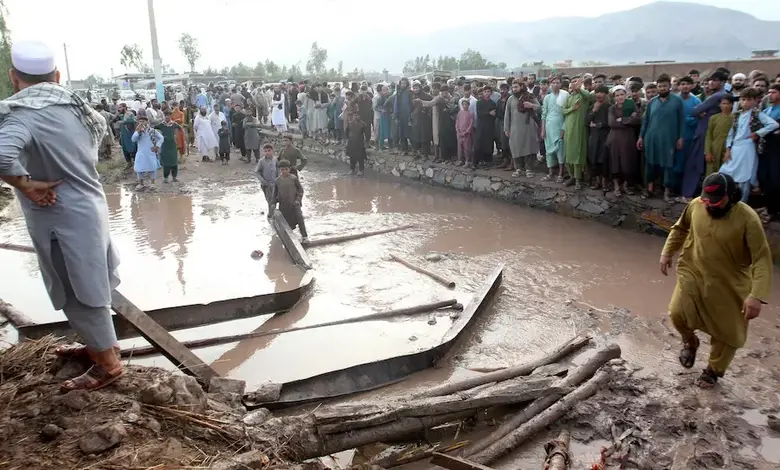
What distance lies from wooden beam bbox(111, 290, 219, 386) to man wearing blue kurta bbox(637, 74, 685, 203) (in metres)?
7.31

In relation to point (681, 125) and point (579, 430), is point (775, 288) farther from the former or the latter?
point (579, 430)

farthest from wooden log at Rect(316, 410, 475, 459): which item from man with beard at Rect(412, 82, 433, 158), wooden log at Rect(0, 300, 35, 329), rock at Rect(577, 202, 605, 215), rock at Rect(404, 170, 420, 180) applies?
rock at Rect(404, 170, 420, 180)

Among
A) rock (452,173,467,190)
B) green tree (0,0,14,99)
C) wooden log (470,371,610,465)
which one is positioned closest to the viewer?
wooden log (470,371,610,465)

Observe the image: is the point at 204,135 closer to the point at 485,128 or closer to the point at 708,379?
the point at 485,128

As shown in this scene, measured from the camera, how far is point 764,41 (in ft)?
499

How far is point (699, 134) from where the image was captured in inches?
320

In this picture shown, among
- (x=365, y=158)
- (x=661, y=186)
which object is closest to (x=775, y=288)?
(x=661, y=186)

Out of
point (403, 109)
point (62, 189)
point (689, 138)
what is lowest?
point (689, 138)

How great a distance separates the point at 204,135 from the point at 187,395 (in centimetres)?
1505

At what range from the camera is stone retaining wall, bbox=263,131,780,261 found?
29.0 ft

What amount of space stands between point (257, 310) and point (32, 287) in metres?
4.07

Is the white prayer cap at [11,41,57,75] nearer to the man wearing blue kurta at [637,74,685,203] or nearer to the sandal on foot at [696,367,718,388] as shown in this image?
the sandal on foot at [696,367,718,388]

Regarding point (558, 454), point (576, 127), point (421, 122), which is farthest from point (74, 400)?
point (421, 122)

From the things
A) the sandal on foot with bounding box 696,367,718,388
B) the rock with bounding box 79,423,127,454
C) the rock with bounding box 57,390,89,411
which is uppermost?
the rock with bounding box 57,390,89,411
